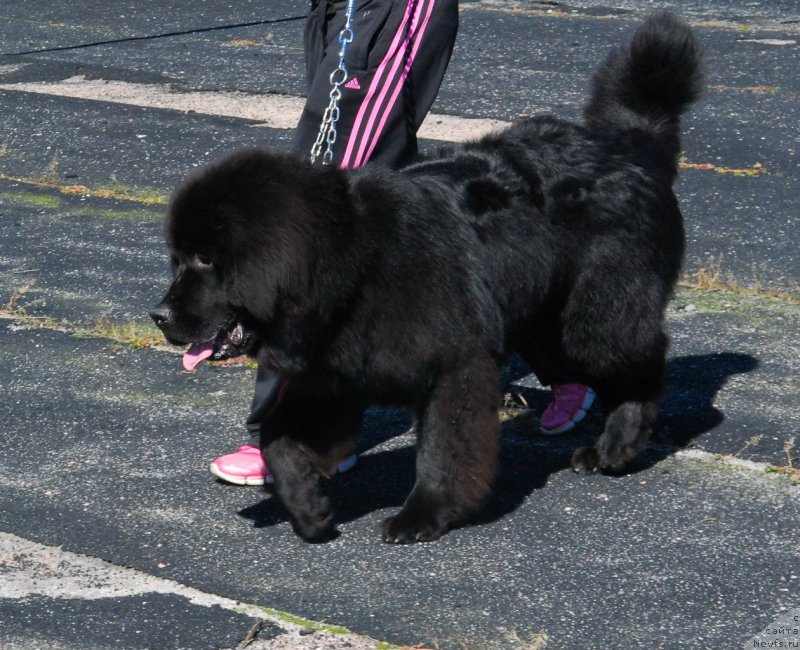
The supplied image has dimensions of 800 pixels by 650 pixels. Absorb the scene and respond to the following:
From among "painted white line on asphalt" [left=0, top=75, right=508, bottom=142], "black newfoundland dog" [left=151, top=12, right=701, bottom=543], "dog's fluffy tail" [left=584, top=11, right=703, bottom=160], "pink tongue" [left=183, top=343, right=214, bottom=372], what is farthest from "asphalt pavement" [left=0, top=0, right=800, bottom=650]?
"dog's fluffy tail" [left=584, top=11, right=703, bottom=160]

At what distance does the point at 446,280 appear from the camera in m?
4.04

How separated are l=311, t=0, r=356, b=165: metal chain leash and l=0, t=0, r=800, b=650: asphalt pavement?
1.22 metres

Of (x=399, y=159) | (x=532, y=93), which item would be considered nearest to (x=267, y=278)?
(x=399, y=159)

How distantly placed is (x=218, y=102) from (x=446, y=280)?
6.55 metres

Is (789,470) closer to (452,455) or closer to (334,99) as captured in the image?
(452,455)

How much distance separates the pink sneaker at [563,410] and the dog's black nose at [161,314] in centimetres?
A: 174

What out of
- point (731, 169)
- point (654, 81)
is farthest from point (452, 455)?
point (731, 169)

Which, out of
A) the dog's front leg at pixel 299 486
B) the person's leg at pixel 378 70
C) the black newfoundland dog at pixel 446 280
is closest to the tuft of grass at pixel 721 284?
the black newfoundland dog at pixel 446 280

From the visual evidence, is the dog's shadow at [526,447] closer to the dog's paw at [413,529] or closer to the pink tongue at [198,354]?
the dog's paw at [413,529]

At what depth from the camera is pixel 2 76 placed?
1127cm

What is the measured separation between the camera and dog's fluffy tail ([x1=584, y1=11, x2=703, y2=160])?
4711 millimetres

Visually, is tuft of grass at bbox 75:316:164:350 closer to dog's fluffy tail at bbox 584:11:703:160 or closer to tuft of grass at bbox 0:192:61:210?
tuft of grass at bbox 0:192:61:210

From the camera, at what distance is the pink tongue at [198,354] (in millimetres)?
3920

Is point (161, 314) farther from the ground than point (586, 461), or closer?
farther from the ground
